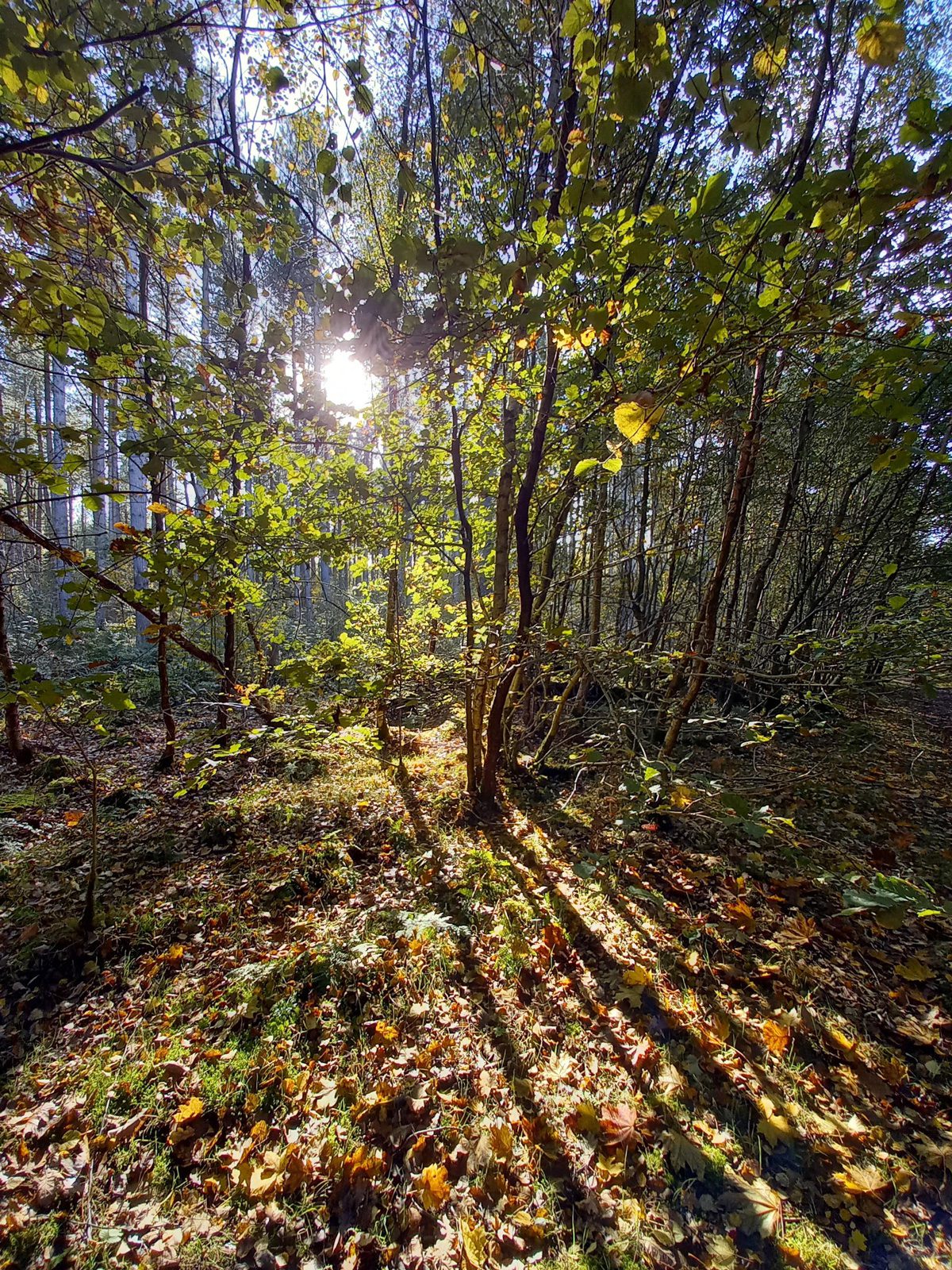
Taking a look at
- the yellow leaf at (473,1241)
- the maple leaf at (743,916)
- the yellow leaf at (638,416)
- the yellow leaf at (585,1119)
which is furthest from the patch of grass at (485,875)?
the yellow leaf at (638,416)

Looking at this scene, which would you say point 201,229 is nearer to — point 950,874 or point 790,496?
point 950,874

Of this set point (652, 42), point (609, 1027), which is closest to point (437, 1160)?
point (609, 1027)

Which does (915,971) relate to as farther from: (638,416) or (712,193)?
(712,193)

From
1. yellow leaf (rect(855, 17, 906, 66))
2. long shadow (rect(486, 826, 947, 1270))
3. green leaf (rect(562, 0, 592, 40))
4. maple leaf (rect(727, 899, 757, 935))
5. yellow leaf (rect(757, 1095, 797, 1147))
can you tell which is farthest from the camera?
maple leaf (rect(727, 899, 757, 935))

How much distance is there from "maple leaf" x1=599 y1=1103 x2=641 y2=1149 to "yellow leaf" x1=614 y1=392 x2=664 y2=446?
3.07m

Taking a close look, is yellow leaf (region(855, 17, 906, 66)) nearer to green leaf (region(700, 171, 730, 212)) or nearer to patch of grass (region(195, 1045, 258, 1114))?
green leaf (region(700, 171, 730, 212))

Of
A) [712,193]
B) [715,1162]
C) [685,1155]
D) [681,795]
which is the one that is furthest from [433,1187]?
[712,193]

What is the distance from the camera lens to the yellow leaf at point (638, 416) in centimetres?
123

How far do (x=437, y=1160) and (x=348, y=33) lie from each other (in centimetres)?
526

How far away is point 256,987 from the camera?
2.95 m

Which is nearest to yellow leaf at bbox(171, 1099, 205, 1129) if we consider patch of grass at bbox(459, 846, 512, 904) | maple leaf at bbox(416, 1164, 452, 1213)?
maple leaf at bbox(416, 1164, 452, 1213)

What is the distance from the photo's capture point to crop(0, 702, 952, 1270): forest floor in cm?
187

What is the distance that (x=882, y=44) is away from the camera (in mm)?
1067

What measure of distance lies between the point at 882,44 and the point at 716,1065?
3.99 metres
